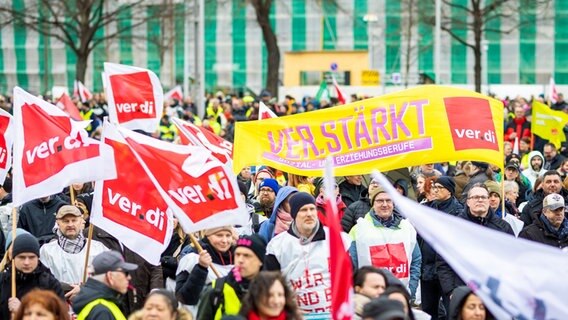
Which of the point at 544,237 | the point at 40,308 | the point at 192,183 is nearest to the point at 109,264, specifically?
the point at 40,308

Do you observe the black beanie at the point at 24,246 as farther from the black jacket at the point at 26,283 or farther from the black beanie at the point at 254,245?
the black beanie at the point at 254,245

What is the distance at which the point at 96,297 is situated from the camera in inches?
320

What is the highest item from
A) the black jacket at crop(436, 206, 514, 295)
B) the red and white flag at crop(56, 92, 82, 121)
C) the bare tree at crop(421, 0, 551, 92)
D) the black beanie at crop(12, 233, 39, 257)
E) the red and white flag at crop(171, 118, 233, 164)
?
the bare tree at crop(421, 0, 551, 92)

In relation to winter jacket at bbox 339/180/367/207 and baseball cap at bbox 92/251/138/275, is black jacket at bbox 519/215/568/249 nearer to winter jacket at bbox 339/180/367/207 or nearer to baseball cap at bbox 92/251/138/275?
winter jacket at bbox 339/180/367/207

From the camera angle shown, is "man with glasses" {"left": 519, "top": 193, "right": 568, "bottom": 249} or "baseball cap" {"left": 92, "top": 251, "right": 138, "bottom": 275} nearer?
"baseball cap" {"left": 92, "top": 251, "right": 138, "bottom": 275}

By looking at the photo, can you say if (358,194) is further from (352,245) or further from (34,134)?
(34,134)

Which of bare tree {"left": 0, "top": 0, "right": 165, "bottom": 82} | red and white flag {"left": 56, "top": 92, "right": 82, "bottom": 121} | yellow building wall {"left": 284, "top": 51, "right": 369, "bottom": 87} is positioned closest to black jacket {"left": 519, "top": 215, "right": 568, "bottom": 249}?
red and white flag {"left": 56, "top": 92, "right": 82, "bottom": 121}

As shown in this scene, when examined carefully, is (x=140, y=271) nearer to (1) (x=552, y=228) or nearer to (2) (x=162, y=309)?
(2) (x=162, y=309)

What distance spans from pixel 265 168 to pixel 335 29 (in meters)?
44.9

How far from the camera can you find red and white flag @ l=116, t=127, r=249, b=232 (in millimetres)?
8812

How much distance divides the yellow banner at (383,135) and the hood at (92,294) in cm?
327

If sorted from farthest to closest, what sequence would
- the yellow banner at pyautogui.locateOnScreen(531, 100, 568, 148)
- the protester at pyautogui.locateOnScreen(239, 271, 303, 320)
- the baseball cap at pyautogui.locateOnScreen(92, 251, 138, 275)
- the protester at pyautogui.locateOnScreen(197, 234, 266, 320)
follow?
the yellow banner at pyautogui.locateOnScreen(531, 100, 568, 148), the baseball cap at pyautogui.locateOnScreen(92, 251, 138, 275), the protester at pyautogui.locateOnScreen(197, 234, 266, 320), the protester at pyautogui.locateOnScreen(239, 271, 303, 320)

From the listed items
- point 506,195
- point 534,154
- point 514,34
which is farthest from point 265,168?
point 514,34

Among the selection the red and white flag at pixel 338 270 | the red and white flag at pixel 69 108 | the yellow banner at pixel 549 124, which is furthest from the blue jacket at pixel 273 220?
the red and white flag at pixel 69 108
